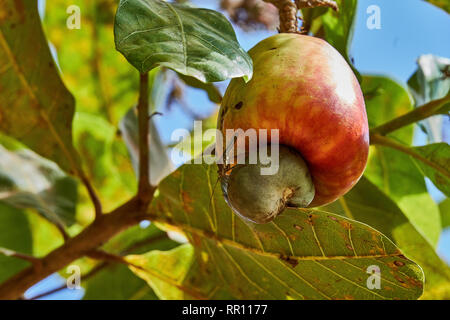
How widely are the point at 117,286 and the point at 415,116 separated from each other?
2.69ft

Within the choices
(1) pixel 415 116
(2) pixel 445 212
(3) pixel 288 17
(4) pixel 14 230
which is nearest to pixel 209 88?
(3) pixel 288 17

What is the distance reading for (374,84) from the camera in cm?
151

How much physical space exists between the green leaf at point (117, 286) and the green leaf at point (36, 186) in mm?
161

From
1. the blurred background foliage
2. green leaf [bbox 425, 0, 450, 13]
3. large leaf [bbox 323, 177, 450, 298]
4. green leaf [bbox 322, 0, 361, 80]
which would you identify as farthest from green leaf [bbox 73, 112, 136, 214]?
green leaf [bbox 425, 0, 450, 13]

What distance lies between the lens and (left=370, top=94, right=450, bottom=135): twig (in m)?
1.11

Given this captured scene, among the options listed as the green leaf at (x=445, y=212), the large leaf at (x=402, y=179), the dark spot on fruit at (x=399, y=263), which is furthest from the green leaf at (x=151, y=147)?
the green leaf at (x=445, y=212)

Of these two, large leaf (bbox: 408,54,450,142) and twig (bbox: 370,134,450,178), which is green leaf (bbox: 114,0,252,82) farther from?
large leaf (bbox: 408,54,450,142)

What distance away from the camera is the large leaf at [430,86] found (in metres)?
1.23

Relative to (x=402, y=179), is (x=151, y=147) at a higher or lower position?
higher

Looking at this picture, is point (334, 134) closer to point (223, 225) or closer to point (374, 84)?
point (223, 225)

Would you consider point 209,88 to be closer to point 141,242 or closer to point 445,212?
point 141,242

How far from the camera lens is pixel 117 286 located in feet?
4.83

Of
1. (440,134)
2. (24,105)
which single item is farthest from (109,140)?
(440,134)
